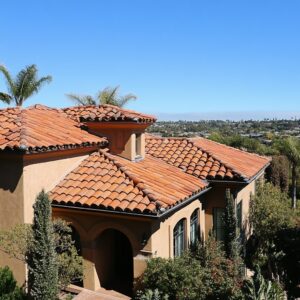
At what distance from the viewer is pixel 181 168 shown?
18.0m

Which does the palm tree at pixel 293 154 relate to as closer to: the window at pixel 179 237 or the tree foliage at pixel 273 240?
the tree foliage at pixel 273 240

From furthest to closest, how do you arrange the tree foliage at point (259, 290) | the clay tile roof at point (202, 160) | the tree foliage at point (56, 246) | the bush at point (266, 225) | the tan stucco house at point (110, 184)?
the bush at point (266, 225)
the clay tile roof at point (202, 160)
the tan stucco house at point (110, 184)
the tree foliage at point (56, 246)
the tree foliage at point (259, 290)

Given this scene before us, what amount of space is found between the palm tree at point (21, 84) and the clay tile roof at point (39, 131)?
14.7 metres

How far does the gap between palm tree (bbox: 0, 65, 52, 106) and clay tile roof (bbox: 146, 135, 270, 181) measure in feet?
49.7

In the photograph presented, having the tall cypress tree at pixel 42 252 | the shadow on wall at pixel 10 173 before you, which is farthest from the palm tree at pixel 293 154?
the tall cypress tree at pixel 42 252

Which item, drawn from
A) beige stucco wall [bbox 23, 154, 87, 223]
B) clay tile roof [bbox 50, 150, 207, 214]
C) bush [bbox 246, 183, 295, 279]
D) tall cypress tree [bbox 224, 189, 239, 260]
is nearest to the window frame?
clay tile roof [bbox 50, 150, 207, 214]

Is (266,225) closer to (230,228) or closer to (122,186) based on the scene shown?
(230,228)

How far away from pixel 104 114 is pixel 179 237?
21.3ft

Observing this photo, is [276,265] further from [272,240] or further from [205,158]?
[205,158]

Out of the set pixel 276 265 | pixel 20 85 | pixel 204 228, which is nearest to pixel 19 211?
pixel 204 228

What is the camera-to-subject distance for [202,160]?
1855cm

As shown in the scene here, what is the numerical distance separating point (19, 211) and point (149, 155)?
26.9 ft

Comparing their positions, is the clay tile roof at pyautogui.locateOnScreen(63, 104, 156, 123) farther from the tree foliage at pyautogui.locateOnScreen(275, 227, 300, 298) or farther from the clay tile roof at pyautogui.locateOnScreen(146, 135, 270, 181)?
the tree foliage at pyautogui.locateOnScreen(275, 227, 300, 298)

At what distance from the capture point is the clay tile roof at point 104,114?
16.8 meters
